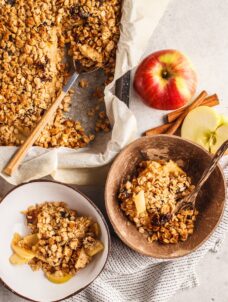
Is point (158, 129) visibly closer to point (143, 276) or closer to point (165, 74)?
point (165, 74)

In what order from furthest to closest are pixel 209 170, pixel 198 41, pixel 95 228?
pixel 198 41, pixel 95 228, pixel 209 170

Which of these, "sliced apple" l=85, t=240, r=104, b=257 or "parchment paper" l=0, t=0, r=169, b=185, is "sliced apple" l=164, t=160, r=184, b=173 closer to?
"parchment paper" l=0, t=0, r=169, b=185

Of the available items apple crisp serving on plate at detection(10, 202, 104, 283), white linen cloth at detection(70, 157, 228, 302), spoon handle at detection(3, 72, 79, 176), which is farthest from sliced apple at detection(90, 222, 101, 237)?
spoon handle at detection(3, 72, 79, 176)

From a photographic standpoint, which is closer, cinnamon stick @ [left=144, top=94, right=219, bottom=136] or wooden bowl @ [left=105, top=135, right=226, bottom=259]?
wooden bowl @ [left=105, top=135, right=226, bottom=259]

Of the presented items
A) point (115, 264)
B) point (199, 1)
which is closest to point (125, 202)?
point (115, 264)

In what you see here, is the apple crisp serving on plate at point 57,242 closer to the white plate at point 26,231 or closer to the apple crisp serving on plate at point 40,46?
the white plate at point 26,231

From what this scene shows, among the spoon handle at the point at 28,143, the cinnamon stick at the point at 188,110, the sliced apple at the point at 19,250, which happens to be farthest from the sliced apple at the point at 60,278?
the cinnamon stick at the point at 188,110

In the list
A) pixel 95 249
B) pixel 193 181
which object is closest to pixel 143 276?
pixel 95 249

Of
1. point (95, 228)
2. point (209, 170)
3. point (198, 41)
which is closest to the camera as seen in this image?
point (209, 170)
